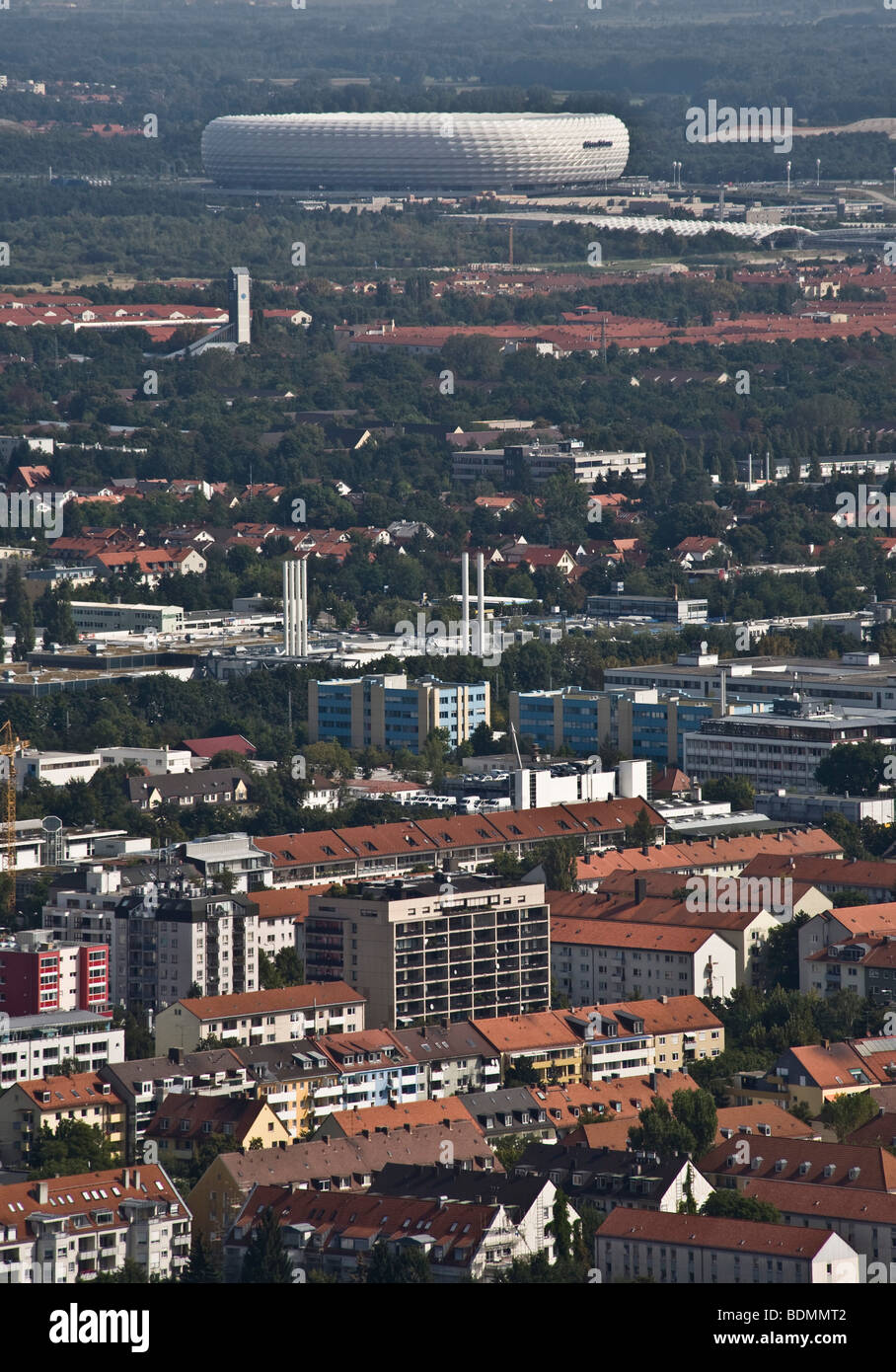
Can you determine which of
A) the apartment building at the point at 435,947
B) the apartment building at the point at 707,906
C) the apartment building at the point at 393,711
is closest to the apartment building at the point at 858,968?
the apartment building at the point at 707,906

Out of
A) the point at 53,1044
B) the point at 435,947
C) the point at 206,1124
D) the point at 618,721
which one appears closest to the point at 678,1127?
the point at 206,1124

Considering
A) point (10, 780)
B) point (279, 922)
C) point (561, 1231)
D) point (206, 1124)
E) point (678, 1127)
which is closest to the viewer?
point (561, 1231)

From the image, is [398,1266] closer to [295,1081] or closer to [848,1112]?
[848,1112]

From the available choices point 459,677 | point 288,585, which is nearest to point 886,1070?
point 459,677
